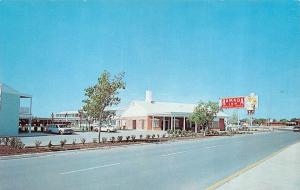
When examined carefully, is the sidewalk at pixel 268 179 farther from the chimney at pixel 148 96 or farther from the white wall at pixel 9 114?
the chimney at pixel 148 96

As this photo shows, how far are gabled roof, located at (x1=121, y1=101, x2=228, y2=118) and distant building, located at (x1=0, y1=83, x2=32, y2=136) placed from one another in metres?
27.7

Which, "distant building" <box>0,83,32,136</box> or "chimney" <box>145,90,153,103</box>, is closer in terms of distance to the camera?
"distant building" <box>0,83,32,136</box>

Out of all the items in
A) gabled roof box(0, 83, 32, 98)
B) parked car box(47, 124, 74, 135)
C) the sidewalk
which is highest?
gabled roof box(0, 83, 32, 98)

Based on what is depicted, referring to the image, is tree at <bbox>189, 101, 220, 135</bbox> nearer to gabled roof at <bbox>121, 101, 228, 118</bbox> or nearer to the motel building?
the motel building

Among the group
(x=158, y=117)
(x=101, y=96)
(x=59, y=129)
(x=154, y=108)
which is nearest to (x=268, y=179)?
(x=101, y=96)

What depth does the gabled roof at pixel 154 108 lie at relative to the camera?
62031mm

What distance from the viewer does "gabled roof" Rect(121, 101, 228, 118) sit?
62.0 meters

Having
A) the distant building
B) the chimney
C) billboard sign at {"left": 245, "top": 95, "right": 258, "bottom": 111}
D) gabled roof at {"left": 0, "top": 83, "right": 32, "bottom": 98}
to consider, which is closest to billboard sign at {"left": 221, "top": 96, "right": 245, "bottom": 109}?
billboard sign at {"left": 245, "top": 95, "right": 258, "bottom": 111}

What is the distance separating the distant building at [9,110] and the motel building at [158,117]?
88.0 feet

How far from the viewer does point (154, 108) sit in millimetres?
64500

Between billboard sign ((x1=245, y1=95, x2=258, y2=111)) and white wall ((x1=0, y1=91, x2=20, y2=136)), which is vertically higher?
billboard sign ((x1=245, y1=95, x2=258, y2=111))

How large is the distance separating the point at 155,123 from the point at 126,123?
10459mm

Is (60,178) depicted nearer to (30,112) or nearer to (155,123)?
(30,112)

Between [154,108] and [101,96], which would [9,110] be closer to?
[101,96]
